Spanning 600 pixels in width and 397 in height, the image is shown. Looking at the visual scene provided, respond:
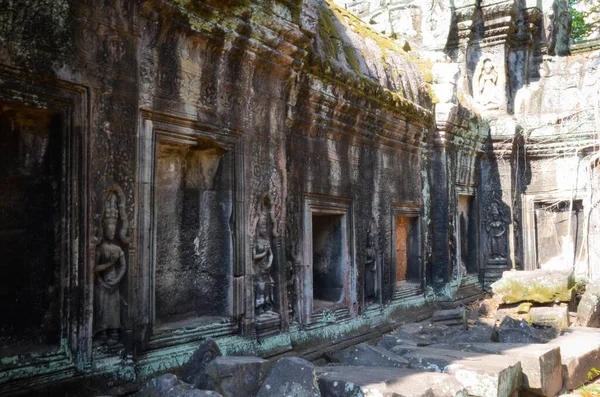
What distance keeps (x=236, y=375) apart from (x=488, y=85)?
8.89 m

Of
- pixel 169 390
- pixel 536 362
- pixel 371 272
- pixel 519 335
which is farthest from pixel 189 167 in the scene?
pixel 519 335

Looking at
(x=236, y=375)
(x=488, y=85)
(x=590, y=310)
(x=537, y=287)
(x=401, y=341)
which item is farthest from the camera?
(x=488, y=85)

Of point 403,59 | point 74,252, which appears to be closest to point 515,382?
point 74,252

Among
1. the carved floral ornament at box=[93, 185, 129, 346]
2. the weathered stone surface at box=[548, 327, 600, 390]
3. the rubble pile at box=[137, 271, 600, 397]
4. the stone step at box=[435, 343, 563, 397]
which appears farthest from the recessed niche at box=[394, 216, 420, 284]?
the carved floral ornament at box=[93, 185, 129, 346]

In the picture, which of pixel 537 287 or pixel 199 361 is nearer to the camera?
pixel 199 361

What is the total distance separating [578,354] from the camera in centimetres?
548

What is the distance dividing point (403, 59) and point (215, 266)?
5029mm

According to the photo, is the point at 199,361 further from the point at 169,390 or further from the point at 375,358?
the point at 375,358

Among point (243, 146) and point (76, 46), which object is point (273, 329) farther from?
point (76, 46)

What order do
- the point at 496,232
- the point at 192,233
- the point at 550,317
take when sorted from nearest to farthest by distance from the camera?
the point at 192,233 < the point at 550,317 < the point at 496,232

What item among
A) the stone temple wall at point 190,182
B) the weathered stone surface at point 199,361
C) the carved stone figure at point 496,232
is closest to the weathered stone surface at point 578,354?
the stone temple wall at point 190,182

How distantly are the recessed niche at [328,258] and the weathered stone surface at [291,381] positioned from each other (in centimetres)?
294

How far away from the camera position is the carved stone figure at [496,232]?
10.4m

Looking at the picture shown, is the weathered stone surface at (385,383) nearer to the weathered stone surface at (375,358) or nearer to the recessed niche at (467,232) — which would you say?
the weathered stone surface at (375,358)
